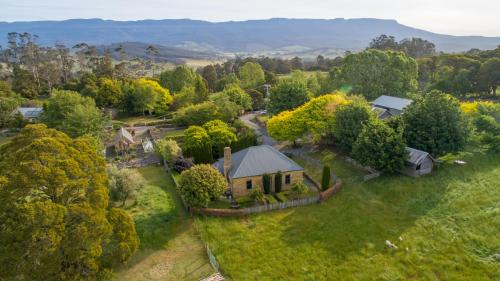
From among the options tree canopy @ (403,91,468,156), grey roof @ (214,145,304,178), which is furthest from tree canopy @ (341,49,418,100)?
grey roof @ (214,145,304,178)

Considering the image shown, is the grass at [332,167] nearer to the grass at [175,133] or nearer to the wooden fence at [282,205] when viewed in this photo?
the wooden fence at [282,205]

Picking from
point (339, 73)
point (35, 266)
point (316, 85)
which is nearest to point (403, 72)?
point (339, 73)

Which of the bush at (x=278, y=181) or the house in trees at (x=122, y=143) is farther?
the house in trees at (x=122, y=143)

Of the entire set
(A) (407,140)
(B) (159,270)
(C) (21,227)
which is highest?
(C) (21,227)

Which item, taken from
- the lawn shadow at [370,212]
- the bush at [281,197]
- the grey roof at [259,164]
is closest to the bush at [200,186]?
the grey roof at [259,164]

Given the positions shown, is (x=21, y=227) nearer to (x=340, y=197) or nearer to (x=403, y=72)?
(x=340, y=197)

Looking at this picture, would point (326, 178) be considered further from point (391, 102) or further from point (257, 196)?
point (391, 102)
